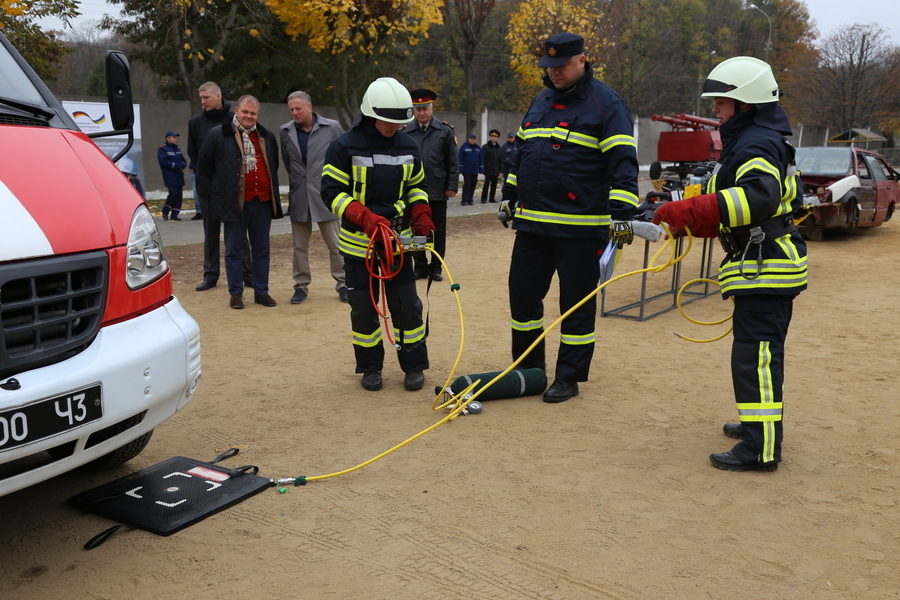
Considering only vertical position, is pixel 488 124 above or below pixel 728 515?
above

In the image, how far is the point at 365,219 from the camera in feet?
15.5

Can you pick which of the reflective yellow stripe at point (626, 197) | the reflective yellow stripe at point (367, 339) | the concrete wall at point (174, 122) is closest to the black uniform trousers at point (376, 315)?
the reflective yellow stripe at point (367, 339)

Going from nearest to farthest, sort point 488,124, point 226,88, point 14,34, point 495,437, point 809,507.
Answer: point 809,507 → point 495,437 → point 14,34 → point 226,88 → point 488,124

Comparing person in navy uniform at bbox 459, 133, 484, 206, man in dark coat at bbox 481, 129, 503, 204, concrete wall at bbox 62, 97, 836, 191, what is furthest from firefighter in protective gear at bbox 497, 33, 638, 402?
man in dark coat at bbox 481, 129, 503, 204

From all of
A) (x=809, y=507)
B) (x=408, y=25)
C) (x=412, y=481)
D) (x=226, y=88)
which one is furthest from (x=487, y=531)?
(x=226, y=88)

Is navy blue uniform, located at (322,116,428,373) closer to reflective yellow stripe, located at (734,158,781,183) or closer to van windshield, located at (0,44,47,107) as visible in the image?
van windshield, located at (0,44,47,107)

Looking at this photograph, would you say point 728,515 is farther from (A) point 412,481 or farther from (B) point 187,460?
(B) point 187,460

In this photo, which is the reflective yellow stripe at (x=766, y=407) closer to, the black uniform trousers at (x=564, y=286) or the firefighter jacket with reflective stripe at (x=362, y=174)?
the black uniform trousers at (x=564, y=286)

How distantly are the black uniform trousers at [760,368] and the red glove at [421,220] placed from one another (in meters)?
2.09

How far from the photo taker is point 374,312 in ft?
16.9

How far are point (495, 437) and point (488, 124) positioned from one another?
27.0m

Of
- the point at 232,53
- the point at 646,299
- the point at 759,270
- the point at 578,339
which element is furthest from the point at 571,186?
the point at 232,53

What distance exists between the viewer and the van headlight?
3.00 m

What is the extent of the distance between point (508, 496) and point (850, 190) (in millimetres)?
11480
